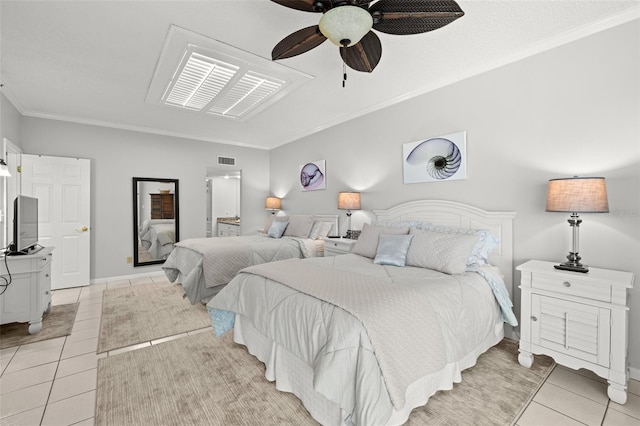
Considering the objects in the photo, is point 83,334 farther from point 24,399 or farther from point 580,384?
point 580,384

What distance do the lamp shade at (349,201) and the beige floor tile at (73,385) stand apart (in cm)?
310

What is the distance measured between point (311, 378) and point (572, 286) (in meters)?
1.91

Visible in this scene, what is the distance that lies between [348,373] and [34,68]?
4.05 m

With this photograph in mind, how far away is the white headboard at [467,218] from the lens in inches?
107

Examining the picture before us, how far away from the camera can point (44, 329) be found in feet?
9.61

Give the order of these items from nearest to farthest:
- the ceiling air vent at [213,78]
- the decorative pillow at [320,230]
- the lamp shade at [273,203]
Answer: the ceiling air vent at [213,78] → the decorative pillow at [320,230] → the lamp shade at [273,203]

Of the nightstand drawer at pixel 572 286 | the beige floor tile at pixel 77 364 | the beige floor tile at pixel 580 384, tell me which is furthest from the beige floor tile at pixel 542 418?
the beige floor tile at pixel 77 364

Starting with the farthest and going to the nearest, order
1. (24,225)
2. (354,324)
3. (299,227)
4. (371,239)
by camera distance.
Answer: (299,227) → (371,239) → (24,225) → (354,324)

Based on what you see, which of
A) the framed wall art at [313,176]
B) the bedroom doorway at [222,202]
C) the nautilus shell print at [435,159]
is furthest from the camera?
the bedroom doorway at [222,202]

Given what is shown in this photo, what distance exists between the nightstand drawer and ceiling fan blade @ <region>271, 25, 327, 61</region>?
7.61 feet

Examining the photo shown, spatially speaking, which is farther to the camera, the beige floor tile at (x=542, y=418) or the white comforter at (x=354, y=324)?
the beige floor tile at (x=542, y=418)

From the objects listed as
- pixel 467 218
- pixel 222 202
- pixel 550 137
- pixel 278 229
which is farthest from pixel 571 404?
pixel 222 202

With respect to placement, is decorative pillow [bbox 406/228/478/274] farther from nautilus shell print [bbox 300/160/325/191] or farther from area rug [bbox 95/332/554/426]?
nautilus shell print [bbox 300/160/325/191]

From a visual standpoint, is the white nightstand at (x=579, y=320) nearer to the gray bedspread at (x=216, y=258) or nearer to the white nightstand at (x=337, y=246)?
the white nightstand at (x=337, y=246)
